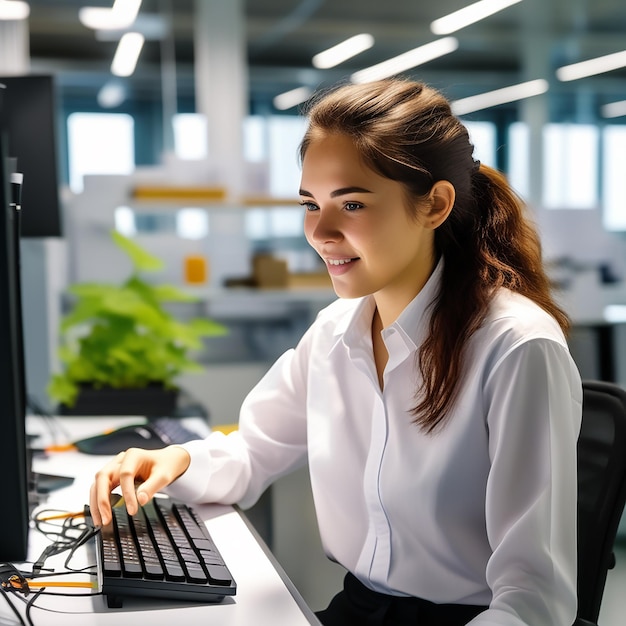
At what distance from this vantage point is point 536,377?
96cm

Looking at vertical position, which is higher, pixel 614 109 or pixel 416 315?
pixel 614 109

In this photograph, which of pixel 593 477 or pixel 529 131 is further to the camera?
pixel 529 131

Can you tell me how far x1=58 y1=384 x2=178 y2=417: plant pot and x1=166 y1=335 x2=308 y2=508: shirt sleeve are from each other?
29.8 inches

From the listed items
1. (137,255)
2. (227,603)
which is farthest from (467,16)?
(227,603)

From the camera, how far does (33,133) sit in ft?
5.60

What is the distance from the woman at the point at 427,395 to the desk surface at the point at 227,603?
0.12 m

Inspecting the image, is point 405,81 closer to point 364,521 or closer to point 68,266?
point 364,521

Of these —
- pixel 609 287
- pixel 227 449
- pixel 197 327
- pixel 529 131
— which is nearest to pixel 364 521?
pixel 227 449

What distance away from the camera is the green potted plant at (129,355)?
2023 millimetres

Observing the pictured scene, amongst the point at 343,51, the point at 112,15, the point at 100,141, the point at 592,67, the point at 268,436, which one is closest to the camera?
the point at 268,436

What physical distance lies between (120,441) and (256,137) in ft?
26.9

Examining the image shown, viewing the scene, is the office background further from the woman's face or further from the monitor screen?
the woman's face

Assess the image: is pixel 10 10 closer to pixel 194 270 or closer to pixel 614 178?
pixel 194 270

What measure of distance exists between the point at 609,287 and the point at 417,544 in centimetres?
487
